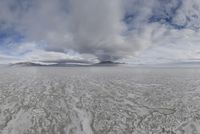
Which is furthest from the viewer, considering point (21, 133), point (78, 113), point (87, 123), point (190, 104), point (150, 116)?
point (190, 104)

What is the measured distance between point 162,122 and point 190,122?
170 cm

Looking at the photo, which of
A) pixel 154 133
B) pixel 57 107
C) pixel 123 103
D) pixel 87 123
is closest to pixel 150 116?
pixel 154 133

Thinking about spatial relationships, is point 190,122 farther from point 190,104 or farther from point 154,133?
point 190,104

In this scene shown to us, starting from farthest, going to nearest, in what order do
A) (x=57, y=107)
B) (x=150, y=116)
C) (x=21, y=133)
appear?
(x=57, y=107), (x=150, y=116), (x=21, y=133)

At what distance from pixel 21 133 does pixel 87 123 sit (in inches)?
133

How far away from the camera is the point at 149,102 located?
11.9m

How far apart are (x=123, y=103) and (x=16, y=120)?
786 cm

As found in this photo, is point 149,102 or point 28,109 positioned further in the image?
point 149,102

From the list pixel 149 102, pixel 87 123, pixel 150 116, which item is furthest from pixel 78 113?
pixel 149 102

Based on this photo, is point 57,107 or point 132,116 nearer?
point 132,116

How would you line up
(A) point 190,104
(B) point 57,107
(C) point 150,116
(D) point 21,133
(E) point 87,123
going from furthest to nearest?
(A) point 190,104
(B) point 57,107
(C) point 150,116
(E) point 87,123
(D) point 21,133

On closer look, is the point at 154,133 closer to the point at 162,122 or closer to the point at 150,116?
the point at 162,122

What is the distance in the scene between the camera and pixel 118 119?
8.45m

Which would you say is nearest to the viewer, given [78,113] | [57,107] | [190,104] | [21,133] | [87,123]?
[21,133]
